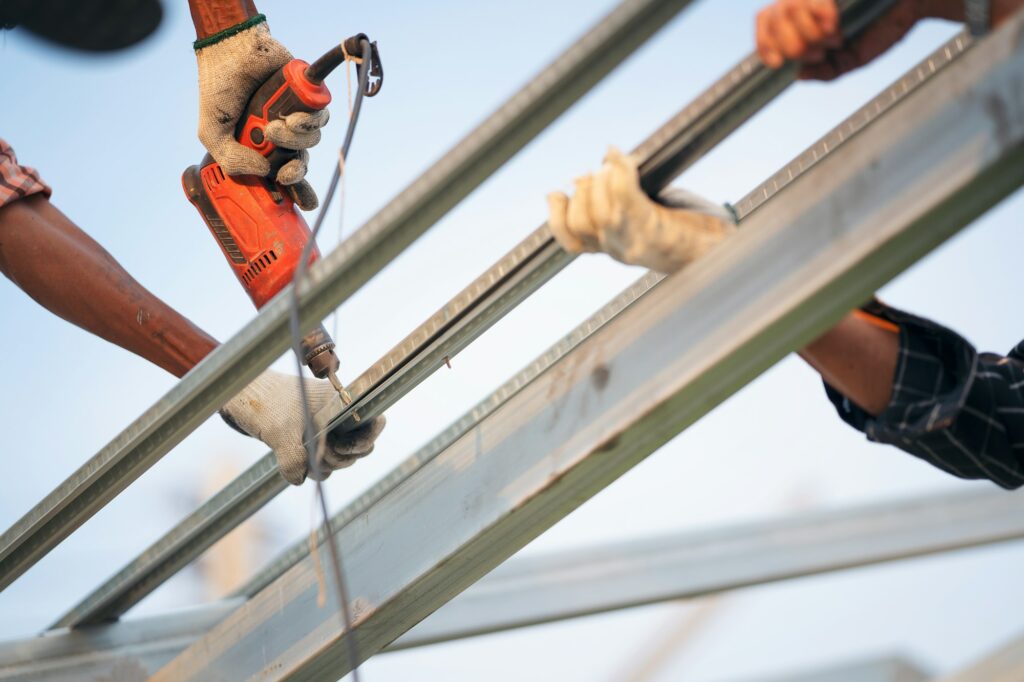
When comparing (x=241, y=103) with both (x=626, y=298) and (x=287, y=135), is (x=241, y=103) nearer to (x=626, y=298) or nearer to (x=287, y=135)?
(x=287, y=135)

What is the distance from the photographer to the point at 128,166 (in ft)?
8.56

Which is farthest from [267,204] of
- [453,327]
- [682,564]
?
[682,564]

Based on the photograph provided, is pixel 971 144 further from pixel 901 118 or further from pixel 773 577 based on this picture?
pixel 773 577

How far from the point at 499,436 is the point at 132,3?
57.4 inches

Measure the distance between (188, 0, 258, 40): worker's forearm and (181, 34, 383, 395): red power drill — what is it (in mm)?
102

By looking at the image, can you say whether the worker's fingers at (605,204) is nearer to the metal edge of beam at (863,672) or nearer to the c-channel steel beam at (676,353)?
the c-channel steel beam at (676,353)

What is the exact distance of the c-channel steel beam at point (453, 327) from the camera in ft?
3.77

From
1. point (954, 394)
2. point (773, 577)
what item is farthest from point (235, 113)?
point (773, 577)

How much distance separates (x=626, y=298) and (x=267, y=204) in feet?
2.09

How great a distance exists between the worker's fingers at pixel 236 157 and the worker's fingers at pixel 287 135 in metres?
0.05

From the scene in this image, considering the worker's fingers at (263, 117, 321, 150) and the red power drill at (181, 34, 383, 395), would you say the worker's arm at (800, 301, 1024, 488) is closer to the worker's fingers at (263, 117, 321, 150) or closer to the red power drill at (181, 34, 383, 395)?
the red power drill at (181, 34, 383, 395)

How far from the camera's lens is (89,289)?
70.2 inches

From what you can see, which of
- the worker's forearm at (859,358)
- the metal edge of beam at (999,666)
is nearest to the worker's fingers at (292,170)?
the worker's forearm at (859,358)

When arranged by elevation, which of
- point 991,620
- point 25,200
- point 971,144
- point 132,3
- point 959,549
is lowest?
point 991,620
